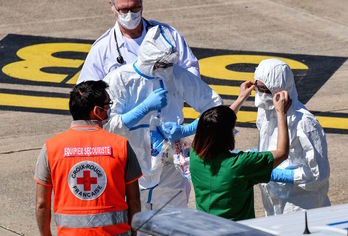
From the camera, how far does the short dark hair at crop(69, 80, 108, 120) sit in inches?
231

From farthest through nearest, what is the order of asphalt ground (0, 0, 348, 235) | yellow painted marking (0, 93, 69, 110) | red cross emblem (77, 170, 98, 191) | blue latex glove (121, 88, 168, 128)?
1. yellow painted marking (0, 93, 69, 110)
2. asphalt ground (0, 0, 348, 235)
3. blue latex glove (121, 88, 168, 128)
4. red cross emblem (77, 170, 98, 191)

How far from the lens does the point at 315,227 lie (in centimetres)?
434

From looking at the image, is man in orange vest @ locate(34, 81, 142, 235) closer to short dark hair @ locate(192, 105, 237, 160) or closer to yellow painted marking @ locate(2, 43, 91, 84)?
short dark hair @ locate(192, 105, 237, 160)

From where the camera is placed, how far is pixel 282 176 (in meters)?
6.49

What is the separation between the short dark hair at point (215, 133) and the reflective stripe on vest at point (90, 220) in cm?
60

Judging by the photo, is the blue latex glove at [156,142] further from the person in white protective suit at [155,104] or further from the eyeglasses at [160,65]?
the eyeglasses at [160,65]

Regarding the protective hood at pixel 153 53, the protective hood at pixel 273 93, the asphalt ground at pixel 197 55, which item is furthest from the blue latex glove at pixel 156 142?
the asphalt ground at pixel 197 55

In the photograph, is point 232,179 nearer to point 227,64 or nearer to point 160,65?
point 160,65

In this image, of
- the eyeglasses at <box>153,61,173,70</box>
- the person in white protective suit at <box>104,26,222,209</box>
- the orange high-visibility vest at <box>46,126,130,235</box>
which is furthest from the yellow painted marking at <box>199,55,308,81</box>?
the orange high-visibility vest at <box>46,126,130,235</box>

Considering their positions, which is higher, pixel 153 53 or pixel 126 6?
Answer: pixel 126 6

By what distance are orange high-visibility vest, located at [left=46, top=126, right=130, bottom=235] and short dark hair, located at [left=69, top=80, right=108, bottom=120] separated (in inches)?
7.8

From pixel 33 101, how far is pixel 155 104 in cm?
538

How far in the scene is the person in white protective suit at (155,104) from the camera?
23.2ft

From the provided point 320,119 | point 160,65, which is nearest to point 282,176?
point 160,65
